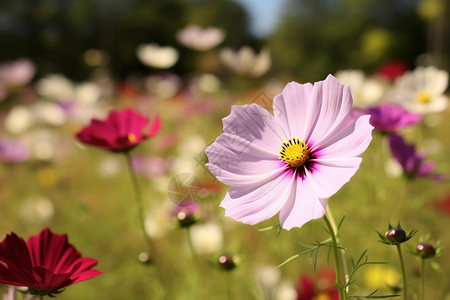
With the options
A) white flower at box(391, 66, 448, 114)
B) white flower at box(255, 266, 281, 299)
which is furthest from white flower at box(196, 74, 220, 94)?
white flower at box(255, 266, 281, 299)

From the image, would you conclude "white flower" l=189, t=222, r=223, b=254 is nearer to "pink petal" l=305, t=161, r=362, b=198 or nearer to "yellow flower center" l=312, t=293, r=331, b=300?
"yellow flower center" l=312, t=293, r=331, b=300

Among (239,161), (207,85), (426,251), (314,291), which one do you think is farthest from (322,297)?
(207,85)

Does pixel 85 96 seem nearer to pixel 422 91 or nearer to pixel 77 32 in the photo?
pixel 422 91

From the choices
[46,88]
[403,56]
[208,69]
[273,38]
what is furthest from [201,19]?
[46,88]

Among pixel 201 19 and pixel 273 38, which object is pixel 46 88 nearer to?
pixel 201 19

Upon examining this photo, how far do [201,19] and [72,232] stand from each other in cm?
1435

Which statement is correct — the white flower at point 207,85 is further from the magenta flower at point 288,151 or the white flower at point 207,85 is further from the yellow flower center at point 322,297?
the magenta flower at point 288,151

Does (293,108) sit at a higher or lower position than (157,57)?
lower

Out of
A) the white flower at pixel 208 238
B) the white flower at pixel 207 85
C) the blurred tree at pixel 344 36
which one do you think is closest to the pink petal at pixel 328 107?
the white flower at pixel 208 238

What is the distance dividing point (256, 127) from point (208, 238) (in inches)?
32.1

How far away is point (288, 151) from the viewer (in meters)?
0.46

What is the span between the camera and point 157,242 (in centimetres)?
164

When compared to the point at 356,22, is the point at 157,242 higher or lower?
lower

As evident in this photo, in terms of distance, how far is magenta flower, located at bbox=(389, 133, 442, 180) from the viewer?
740 mm
